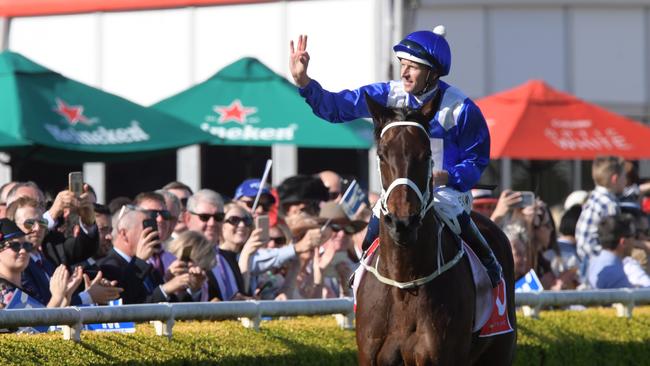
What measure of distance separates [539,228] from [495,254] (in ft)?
13.6

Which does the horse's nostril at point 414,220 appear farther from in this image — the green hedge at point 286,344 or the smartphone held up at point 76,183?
the smartphone held up at point 76,183

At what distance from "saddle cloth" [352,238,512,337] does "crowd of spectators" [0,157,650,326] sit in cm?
162

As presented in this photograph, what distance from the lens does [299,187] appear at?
11.7 m

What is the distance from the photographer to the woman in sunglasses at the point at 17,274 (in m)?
7.84

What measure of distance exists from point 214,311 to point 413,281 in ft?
5.56

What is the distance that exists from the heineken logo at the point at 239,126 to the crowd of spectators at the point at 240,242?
689 mm

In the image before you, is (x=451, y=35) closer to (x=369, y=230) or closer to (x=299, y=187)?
(x=299, y=187)

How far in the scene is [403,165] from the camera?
6453mm

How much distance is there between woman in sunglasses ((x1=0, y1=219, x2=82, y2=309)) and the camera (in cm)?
784

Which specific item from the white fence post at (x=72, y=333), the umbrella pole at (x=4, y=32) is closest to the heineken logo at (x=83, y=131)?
the white fence post at (x=72, y=333)

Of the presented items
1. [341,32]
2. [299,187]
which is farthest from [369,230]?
[341,32]

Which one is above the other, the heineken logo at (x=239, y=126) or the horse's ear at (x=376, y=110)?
the heineken logo at (x=239, y=126)

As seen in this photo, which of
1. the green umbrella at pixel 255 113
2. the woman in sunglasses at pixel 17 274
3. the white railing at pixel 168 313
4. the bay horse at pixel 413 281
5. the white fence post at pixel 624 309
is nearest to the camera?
the bay horse at pixel 413 281

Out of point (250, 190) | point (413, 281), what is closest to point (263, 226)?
point (250, 190)
